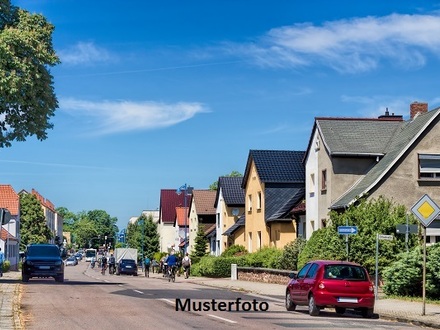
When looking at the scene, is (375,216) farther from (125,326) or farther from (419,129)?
(125,326)

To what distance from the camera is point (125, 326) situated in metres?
16.4

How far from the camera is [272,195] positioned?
2280 inches

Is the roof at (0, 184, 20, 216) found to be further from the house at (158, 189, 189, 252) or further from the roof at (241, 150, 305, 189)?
the roof at (241, 150, 305, 189)

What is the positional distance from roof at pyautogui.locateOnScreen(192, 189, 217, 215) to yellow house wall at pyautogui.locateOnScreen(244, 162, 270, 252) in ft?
89.3

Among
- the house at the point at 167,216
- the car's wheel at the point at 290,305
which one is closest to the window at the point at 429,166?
the car's wheel at the point at 290,305

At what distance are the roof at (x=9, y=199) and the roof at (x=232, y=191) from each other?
37009 mm

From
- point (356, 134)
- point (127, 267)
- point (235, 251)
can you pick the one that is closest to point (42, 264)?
point (356, 134)

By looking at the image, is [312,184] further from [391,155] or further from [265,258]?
[391,155]

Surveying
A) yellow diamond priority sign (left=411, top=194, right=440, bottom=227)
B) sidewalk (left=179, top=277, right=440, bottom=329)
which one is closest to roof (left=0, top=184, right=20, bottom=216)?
sidewalk (left=179, top=277, right=440, bottom=329)

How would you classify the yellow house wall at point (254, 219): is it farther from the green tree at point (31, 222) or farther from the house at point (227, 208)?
the green tree at point (31, 222)

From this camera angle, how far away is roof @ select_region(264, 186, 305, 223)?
2119 inches

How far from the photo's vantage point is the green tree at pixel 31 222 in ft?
384

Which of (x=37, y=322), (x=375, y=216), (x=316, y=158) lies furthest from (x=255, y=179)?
(x=37, y=322)

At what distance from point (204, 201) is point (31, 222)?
38133 millimetres
